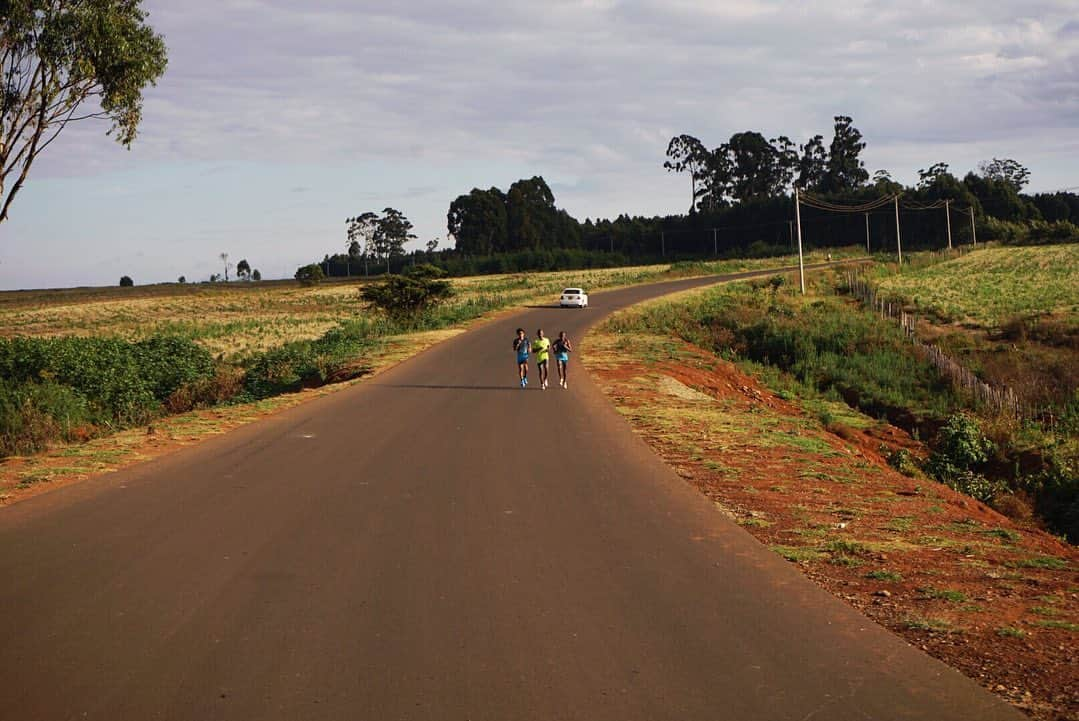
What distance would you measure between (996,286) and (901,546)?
194 feet

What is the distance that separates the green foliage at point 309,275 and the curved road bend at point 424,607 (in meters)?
108

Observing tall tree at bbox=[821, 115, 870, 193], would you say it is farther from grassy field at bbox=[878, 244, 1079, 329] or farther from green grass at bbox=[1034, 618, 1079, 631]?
green grass at bbox=[1034, 618, 1079, 631]

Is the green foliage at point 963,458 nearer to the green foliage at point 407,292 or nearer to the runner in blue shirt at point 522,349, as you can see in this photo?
the runner in blue shirt at point 522,349

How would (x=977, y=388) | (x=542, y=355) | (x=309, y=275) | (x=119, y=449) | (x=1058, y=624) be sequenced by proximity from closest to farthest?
(x=1058, y=624), (x=119, y=449), (x=542, y=355), (x=977, y=388), (x=309, y=275)

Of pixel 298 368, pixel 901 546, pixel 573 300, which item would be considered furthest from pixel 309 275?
pixel 901 546

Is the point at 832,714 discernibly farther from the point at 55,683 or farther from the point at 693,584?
the point at 55,683

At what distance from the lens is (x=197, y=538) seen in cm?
931

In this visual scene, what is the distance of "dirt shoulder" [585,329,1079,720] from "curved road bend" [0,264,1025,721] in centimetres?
38

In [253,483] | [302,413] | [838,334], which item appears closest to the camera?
[253,483]

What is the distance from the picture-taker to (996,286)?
6231 cm

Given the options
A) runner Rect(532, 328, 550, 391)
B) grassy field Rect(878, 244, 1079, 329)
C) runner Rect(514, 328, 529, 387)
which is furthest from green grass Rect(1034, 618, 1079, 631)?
grassy field Rect(878, 244, 1079, 329)

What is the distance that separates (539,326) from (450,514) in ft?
111

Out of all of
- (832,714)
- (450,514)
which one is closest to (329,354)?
(450,514)

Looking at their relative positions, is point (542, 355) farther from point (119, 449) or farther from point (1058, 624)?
point (1058, 624)
